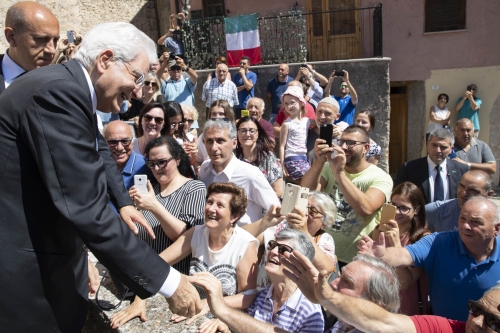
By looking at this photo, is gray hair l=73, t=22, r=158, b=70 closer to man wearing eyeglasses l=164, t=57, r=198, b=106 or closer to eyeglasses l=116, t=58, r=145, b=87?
eyeglasses l=116, t=58, r=145, b=87

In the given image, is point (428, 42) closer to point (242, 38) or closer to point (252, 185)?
point (242, 38)

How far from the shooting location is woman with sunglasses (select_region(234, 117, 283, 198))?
14.5 feet

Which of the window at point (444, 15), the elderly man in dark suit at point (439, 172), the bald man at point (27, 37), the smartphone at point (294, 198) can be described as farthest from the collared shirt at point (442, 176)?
the window at point (444, 15)

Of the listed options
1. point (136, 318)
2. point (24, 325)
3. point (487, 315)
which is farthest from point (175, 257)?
point (487, 315)

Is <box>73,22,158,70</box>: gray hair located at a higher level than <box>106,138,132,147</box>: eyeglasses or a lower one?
higher

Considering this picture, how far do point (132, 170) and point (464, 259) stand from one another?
2626mm

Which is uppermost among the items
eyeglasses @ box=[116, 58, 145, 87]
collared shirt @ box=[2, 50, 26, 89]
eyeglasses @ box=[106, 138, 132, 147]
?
collared shirt @ box=[2, 50, 26, 89]

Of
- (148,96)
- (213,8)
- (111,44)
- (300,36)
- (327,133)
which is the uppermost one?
(213,8)

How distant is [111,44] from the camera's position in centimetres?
177


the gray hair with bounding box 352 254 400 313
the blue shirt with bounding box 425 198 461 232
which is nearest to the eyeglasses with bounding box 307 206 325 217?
the gray hair with bounding box 352 254 400 313

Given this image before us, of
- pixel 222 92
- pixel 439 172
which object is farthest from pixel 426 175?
pixel 222 92

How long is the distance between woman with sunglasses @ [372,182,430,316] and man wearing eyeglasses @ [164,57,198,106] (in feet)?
16.2

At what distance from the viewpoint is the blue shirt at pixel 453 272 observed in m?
2.85

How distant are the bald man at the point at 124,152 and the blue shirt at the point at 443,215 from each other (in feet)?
8.40
